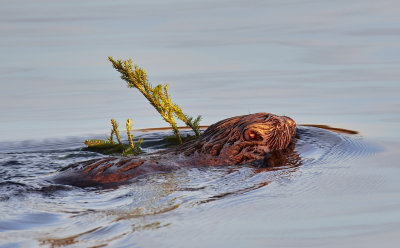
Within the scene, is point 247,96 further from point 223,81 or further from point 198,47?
point 198,47

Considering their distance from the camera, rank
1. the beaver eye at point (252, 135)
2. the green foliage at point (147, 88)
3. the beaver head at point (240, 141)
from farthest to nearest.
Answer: the green foliage at point (147, 88)
the beaver eye at point (252, 135)
the beaver head at point (240, 141)

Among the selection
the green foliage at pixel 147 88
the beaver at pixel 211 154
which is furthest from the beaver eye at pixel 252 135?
the green foliage at pixel 147 88

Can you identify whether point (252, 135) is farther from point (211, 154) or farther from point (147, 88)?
point (147, 88)

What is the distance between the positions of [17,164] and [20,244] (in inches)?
148

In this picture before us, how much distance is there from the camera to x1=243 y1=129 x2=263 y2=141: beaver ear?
28.3ft

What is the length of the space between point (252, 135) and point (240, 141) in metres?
0.17

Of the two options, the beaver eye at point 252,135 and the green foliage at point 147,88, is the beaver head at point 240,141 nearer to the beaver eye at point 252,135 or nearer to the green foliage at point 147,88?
the beaver eye at point 252,135

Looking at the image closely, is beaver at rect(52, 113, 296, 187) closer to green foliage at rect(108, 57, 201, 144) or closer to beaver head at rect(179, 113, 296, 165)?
beaver head at rect(179, 113, 296, 165)

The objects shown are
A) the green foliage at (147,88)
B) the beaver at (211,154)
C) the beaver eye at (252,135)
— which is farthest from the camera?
the green foliage at (147,88)

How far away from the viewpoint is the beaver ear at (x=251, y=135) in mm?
8641

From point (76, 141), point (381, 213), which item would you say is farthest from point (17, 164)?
point (381, 213)

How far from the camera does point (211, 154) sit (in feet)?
27.7

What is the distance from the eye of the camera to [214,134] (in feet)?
28.4

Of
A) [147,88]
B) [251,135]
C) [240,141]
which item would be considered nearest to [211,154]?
[240,141]
